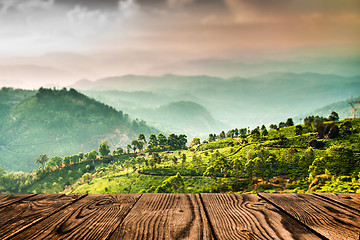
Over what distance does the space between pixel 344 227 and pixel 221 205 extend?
1423 mm

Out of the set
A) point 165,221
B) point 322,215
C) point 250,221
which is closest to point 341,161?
point 322,215

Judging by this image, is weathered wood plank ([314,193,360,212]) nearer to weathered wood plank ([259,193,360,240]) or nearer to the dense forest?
weathered wood plank ([259,193,360,240])

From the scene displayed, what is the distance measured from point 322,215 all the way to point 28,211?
4.13 m

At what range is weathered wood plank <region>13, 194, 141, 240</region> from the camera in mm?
2119

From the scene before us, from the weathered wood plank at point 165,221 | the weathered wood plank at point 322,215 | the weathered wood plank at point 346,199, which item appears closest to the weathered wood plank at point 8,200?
the weathered wood plank at point 165,221

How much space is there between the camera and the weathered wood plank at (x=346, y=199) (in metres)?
2.77

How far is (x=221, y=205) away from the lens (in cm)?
284

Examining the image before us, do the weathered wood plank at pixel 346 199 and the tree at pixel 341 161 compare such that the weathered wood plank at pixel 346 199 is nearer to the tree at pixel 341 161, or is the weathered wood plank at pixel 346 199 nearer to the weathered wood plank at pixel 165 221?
the weathered wood plank at pixel 165 221

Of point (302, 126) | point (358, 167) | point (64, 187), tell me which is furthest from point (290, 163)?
point (64, 187)

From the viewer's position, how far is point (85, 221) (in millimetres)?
2428

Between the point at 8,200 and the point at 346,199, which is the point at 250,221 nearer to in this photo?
the point at 346,199

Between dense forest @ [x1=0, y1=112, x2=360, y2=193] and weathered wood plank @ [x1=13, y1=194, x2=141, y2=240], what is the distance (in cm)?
3173

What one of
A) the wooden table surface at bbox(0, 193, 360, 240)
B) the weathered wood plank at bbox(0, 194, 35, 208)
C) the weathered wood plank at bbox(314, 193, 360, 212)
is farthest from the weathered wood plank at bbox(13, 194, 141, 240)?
the weathered wood plank at bbox(314, 193, 360, 212)

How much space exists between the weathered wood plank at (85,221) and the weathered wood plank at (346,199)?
3.15 m
